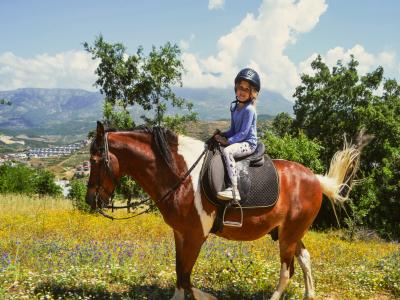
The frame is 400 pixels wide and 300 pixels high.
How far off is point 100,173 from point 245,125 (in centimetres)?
213

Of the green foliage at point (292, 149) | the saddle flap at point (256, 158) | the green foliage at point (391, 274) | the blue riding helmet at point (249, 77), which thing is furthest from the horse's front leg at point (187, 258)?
the green foliage at point (292, 149)

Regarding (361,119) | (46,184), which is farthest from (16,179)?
(361,119)

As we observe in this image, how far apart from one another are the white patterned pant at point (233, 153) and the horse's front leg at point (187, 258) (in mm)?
919

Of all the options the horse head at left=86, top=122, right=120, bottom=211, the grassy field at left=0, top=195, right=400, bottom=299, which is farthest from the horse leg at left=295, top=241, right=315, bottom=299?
the horse head at left=86, top=122, right=120, bottom=211

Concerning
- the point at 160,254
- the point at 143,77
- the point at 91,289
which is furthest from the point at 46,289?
the point at 143,77

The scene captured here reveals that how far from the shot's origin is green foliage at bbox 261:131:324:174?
27234 mm

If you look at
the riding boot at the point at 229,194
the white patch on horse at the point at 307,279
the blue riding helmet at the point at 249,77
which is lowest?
the white patch on horse at the point at 307,279

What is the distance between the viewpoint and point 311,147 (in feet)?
96.4

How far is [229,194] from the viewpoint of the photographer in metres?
4.95

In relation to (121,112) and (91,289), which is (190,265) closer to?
(91,289)

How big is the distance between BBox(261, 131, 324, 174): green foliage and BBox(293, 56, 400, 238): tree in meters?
5.50

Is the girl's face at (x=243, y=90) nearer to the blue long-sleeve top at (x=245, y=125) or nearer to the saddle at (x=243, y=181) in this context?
the blue long-sleeve top at (x=245, y=125)

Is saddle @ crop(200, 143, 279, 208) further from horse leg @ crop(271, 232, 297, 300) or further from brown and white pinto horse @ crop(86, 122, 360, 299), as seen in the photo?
horse leg @ crop(271, 232, 297, 300)

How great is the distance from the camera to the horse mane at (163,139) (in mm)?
5102
